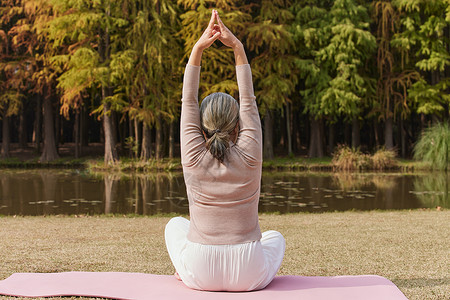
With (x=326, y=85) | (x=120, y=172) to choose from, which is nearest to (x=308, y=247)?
(x=120, y=172)

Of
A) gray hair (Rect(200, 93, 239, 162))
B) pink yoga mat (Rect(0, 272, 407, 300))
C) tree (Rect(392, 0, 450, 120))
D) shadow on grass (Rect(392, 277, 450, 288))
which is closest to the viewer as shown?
gray hair (Rect(200, 93, 239, 162))

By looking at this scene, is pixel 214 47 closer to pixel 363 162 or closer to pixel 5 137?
pixel 363 162

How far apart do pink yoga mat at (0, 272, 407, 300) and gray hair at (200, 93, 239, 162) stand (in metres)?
0.97

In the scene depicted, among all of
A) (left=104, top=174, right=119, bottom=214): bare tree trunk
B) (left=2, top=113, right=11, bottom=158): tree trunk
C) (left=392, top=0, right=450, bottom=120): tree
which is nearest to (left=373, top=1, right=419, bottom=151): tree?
(left=392, top=0, right=450, bottom=120): tree

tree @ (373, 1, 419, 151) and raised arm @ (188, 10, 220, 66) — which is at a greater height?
tree @ (373, 1, 419, 151)

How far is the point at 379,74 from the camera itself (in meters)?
29.2

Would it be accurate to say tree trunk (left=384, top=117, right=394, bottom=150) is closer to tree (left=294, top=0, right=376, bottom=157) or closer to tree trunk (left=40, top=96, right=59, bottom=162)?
tree (left=294, top=0, right=376, bottom=157)

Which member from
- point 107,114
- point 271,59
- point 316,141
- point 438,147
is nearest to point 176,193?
point 107,114

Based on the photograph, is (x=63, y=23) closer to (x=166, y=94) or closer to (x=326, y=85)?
(x=166, y=94)

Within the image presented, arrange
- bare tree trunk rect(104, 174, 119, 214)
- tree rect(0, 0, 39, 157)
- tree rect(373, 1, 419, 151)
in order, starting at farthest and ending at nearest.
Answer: tree rect(373, 1, 419, 151) → tree rect(0, 0, 39, 157) → bare tree trunk rect(104, 174, 119, 214)

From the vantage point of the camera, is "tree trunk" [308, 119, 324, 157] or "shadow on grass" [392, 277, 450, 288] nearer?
"shadow on grass" [392, 277, 450, 288]

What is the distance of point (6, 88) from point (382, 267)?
2546cm

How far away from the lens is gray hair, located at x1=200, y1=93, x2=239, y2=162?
3686 mm

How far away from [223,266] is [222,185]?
54cm
